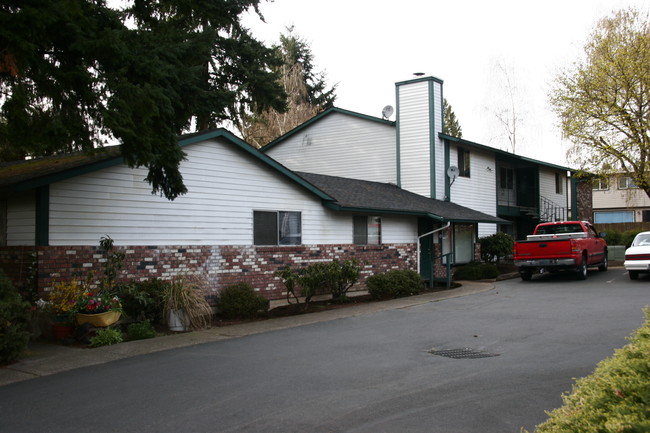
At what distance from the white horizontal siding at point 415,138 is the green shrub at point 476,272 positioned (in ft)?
11.2

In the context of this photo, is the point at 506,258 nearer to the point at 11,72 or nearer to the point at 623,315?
the point at 623,315

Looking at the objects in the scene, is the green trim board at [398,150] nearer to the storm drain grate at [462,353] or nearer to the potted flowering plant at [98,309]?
the potted flowering plant at [98,309]

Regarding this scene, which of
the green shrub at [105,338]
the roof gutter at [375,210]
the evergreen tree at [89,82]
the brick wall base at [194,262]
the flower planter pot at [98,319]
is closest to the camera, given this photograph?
the evergreen tree at [89,82]

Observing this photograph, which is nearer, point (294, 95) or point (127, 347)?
point (127, 347)

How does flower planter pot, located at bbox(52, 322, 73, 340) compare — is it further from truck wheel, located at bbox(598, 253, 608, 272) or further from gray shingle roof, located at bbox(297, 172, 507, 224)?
truck wheel, located at bbox(598, 253, 608, 272)

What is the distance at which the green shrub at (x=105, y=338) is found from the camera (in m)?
10.3

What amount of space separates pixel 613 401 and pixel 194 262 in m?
11.4

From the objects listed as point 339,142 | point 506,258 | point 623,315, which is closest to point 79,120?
point 623,315

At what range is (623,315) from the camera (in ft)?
39.7

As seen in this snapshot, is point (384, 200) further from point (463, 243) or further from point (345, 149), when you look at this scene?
point (345, 149)

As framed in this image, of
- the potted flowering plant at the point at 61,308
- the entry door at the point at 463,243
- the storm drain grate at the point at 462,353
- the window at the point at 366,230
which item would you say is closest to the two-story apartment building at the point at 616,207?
the entry door at the point at 463,243

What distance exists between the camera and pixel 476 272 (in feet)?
74.9

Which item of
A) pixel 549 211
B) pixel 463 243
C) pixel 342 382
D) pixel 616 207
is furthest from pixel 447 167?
pixel 616 207

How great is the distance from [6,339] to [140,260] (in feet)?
13.4
